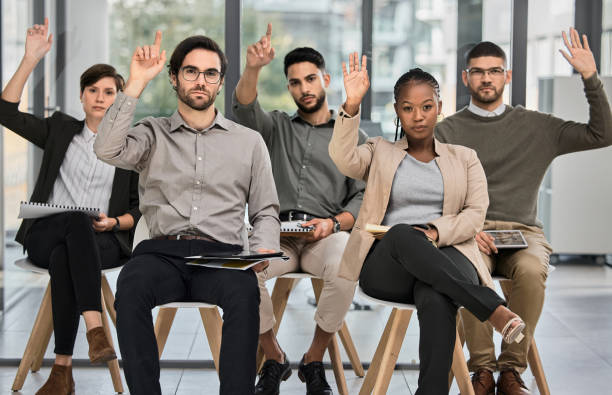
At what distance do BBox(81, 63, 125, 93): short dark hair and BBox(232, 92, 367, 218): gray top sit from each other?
57cm

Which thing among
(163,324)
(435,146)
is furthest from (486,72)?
(163,324)

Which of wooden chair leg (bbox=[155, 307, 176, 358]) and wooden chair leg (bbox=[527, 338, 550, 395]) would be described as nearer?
wooden chair leg (bbox=[155, 307, 176, 358])

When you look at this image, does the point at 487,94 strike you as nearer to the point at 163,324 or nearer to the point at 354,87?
the point at 354,87

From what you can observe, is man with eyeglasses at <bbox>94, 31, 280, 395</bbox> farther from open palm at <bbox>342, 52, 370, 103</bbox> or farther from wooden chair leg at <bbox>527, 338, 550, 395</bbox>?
wooden chair leg at <bbox>527, 338, 550, 395</bbox>

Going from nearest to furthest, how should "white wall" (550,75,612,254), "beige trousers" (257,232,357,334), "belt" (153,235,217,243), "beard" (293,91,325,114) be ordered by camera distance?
1. "belt" (153,235,217,243)
2. "beige trousers" (257,232,357,334)
3. "beard" (293,91,325,114)
4. "white wall" (550,75,612,254)

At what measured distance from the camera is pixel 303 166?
156 inches

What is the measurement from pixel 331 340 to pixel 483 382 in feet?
2.21

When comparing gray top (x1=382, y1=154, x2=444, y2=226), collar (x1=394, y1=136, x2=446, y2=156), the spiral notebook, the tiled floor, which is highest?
collar (x1=394, y1=136, x2=446, y2=156)

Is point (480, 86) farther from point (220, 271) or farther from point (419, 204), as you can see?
point (220, 271)

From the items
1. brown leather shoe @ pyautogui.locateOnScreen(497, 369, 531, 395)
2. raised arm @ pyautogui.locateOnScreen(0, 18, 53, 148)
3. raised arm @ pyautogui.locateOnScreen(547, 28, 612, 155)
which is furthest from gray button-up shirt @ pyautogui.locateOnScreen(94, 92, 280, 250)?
raised arm @ pyautogui.locateOnScreen(547, 28, 612, 155)

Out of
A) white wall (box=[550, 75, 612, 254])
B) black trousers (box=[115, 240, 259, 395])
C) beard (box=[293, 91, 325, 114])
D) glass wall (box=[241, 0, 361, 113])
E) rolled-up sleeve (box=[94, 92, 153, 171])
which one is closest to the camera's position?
black trousers (box=[115, 240, 259, 395])

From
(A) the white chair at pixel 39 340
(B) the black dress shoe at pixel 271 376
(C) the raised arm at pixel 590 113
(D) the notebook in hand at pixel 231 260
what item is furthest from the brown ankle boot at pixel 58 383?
(C) the raised arm at pixel 590 113

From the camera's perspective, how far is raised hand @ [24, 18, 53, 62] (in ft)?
12.8

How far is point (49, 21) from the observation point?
4348 mm
